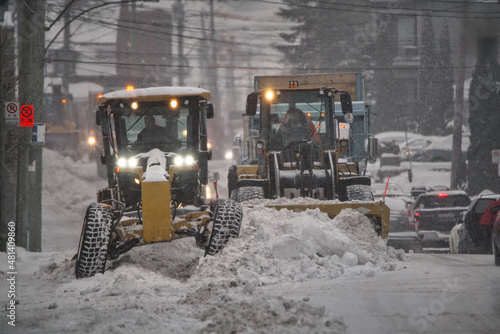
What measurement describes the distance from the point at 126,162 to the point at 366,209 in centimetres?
387

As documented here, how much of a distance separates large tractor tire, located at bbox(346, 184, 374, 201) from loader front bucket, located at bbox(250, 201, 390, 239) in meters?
1.63

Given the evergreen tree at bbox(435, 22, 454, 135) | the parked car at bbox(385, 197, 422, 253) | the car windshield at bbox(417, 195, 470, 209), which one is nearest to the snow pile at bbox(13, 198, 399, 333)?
the parked car at bbox(385, 197, 422, 253)

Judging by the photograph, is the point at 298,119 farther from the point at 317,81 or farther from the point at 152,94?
the point at 317,81

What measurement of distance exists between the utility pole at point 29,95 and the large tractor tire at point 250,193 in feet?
18.7

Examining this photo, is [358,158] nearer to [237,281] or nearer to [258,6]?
[237,281]

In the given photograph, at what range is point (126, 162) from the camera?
1248 centimetres

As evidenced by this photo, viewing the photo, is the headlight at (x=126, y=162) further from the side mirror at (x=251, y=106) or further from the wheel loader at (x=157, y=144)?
the side mirror at (x=251, y=106)

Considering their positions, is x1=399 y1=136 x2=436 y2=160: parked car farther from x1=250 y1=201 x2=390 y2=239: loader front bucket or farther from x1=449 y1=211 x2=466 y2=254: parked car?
x1=250 y1=201 x2=390 y2=239: loader front bucket

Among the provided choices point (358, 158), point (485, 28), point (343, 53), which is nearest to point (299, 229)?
point (358, 158)

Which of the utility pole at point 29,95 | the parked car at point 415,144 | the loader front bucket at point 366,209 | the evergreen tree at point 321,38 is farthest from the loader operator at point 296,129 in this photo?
the evergreen tree at point 321,38

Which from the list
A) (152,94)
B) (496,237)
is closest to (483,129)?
(496,237)

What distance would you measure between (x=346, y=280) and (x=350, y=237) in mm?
1670

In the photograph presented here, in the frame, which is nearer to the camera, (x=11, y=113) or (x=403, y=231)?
(x=11, y=113)

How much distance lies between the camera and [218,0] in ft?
181
